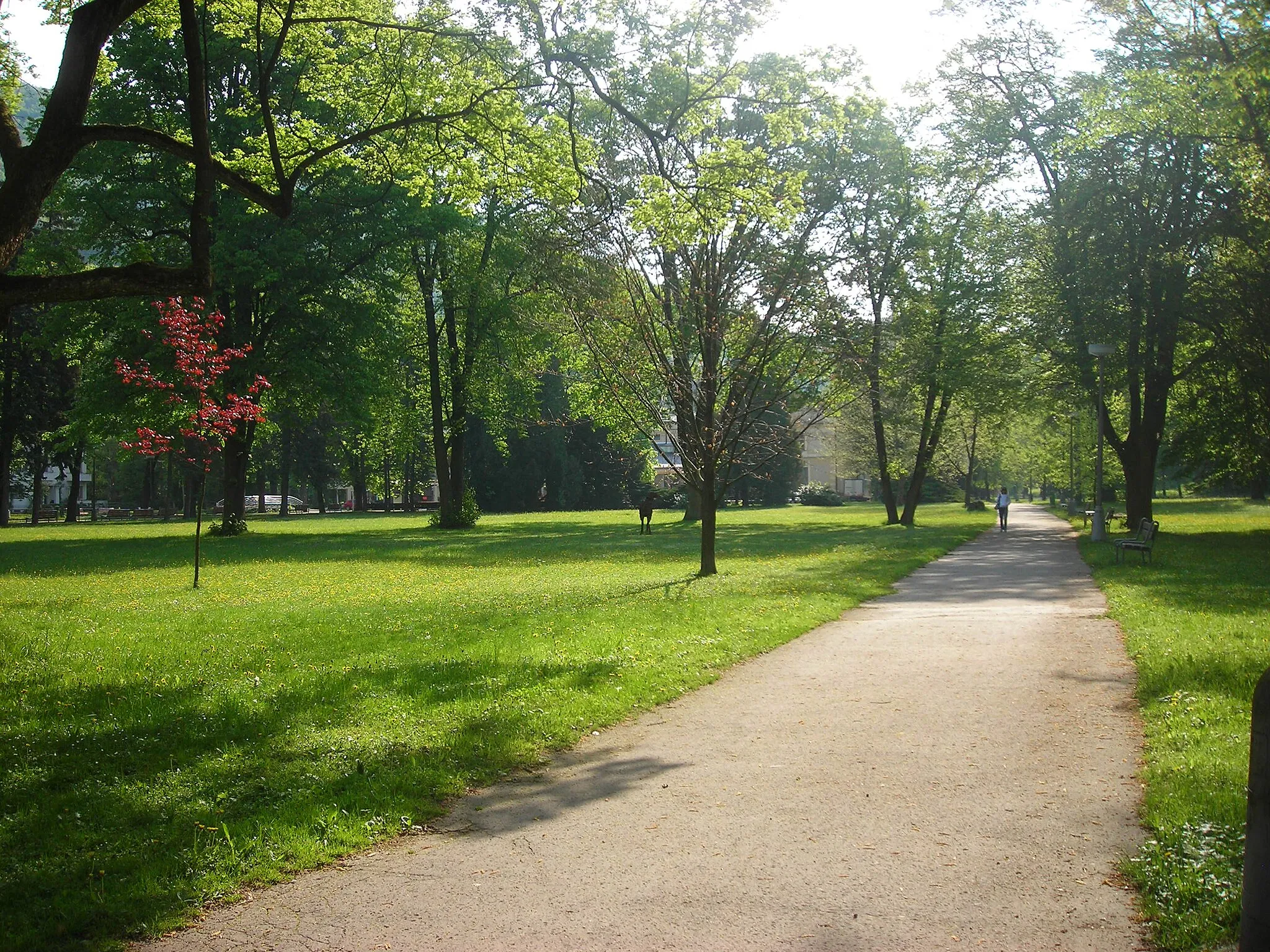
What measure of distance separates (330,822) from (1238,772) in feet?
16.6

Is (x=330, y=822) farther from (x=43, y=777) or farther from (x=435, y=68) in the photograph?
(x=435, y=68)

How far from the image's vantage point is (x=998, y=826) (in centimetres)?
526

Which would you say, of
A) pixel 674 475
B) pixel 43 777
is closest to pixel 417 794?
pixel 43 777

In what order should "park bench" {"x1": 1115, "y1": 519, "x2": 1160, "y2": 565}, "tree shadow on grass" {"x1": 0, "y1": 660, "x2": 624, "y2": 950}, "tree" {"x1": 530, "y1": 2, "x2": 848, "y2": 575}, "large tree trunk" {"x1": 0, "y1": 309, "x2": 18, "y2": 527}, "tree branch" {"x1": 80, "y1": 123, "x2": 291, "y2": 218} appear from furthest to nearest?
"large tree trunk" {"x1": 0, "y1": 309, "x2": 18, "y2": 527} → "park bench" {"x1": 1115, "y1": 519, "x2": 1160, "y2": 565} → "tree" {"x1": 530, "y1": 2, "x2": 848, "y2": 575} → "tree branch" {"x1": 80, "y1": 123, "x2": 291, "y2": 218} → "tree shadow on grass" {"x1": 0, "y1": 660, "x2": 624, "y2": 950}

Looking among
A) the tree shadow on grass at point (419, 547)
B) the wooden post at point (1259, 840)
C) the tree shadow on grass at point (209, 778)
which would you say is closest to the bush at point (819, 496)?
the tree shadow on grass at point (419, 547)

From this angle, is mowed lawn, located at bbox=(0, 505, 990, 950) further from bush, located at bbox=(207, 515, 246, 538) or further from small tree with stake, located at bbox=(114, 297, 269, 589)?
bush, located at bbox=(207, 515, 246, 538)

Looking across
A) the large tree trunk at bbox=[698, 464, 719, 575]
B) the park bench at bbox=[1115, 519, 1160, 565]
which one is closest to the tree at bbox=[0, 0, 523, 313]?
the large tree trunk at bbox=[698, 464, 719, 575]

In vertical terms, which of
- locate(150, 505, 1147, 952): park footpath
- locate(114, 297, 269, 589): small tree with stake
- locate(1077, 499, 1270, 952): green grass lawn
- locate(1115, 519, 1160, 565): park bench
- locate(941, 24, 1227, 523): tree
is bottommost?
locate(150, 505, 1147, 952): park footpath

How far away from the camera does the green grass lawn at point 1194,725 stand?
13.7ft

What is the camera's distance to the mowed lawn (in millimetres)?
4781

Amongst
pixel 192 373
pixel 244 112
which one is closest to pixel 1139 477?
pixel 244 112

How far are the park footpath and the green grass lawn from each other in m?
0.17

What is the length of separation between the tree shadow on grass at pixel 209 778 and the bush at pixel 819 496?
7565 centimetres

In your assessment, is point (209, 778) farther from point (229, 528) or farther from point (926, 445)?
point (926, 445)
